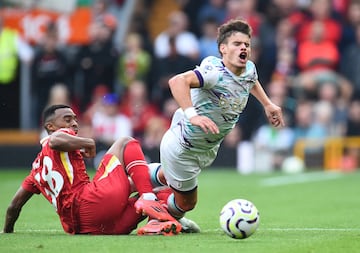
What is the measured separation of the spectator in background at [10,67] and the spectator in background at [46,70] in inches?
10.7

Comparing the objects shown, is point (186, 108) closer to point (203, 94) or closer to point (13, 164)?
point (203, 94)

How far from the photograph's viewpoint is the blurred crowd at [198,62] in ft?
72.4

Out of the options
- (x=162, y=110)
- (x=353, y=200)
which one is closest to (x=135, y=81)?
(x=162, y=110)

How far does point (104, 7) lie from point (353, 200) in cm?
998

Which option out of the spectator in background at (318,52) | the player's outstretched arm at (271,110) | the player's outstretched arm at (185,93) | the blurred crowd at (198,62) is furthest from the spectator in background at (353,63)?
the player's outstretched arm at (185,93)

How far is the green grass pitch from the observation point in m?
8.91

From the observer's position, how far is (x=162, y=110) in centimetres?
2292

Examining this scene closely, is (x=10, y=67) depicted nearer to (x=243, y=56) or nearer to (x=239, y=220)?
(x=243, y=56)

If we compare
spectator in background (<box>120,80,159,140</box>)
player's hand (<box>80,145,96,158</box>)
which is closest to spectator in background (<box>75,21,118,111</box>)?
spectator in background (<box>120,80,159,140</box>)

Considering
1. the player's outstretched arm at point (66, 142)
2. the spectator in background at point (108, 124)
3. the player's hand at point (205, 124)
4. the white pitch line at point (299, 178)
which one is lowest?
the white pitch line at point (299, 178)

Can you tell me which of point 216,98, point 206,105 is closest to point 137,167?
point 206,105

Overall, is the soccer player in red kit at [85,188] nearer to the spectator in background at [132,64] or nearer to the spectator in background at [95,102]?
the spectator in background at [95,102]

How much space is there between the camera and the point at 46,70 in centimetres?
2241

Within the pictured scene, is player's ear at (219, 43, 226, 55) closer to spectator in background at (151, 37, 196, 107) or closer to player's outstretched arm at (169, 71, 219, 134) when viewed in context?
player's outstretched arm at (169, 71, 219, 134)
